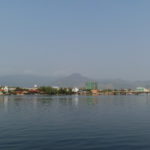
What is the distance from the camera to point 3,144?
27891 mm

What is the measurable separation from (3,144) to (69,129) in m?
11.9

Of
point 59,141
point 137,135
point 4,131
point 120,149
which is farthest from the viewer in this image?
point 4,131

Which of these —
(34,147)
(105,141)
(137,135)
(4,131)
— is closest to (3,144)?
(34,147)

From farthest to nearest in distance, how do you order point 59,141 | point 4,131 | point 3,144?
point 4,131 < point 59,141 < point 3,144

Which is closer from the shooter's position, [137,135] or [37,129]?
[137,135]

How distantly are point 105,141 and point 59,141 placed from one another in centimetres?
513

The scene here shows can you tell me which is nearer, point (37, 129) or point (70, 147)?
point (70, 147)

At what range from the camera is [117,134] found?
33.7 metres

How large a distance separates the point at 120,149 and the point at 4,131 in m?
17.3

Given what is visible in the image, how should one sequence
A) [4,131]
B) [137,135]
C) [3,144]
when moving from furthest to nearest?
[4,131], [137,135], [3,144]

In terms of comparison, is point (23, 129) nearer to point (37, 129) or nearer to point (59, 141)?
point (37, 129)

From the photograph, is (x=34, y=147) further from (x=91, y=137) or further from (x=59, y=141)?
(x=91, y=137)

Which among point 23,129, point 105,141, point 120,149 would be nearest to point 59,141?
point 105,141

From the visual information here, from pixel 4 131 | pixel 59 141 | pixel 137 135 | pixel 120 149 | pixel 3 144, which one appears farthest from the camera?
pixel 4 131
